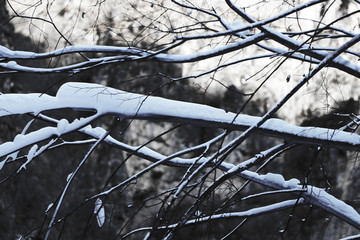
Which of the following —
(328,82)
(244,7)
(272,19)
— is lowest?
(328,82)

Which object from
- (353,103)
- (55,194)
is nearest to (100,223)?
(353,103)

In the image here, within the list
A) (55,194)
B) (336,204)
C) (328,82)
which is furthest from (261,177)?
(55,194)

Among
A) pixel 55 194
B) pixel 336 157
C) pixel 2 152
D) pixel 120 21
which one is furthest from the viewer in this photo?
pixel 336 157

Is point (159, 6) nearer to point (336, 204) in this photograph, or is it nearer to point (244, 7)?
point (244, 7)

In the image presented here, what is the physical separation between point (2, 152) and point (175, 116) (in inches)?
33.0

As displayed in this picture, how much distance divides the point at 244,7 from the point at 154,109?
0.78 meters

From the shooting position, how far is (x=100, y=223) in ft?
8.14

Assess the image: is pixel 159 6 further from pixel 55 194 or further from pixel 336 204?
pixel 55 194

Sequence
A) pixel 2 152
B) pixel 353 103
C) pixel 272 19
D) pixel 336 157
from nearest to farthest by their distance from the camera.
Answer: pixel 272 19 → pixel 2 152 → pixel 353 103 → pixel 336 157

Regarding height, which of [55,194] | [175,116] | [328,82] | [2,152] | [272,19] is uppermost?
[272,19]

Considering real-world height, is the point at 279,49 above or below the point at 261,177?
above

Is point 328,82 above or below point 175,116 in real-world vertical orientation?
above

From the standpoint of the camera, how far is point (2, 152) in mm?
2164

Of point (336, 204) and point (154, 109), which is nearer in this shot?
point (154, 109)
